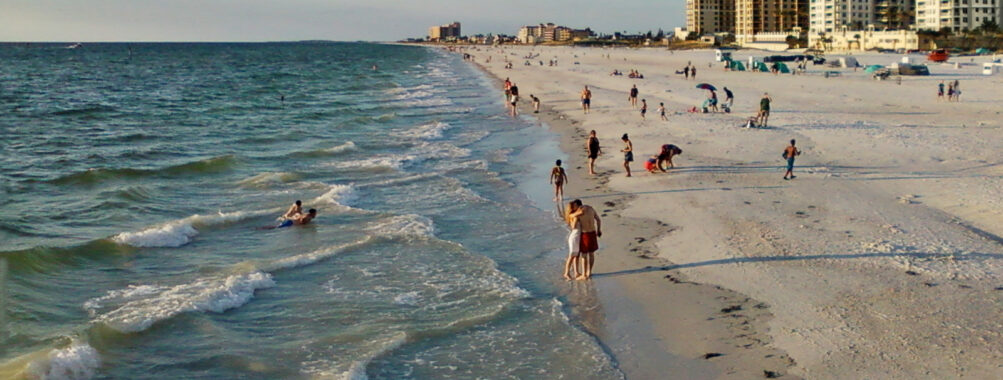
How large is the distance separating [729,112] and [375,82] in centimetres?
4598

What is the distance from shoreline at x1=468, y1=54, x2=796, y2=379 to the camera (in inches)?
370

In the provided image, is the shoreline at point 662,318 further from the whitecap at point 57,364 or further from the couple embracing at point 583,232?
the whitecap at point 57,364

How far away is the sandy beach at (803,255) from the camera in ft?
31.0

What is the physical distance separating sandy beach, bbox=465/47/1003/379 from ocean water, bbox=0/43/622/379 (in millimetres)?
1058

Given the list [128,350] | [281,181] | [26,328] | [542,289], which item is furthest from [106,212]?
[542,289]

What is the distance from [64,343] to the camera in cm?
1041

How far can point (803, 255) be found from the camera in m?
13.0

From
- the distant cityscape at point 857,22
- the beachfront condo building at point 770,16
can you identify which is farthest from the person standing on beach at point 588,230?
the beachfront condo building at point 770,16

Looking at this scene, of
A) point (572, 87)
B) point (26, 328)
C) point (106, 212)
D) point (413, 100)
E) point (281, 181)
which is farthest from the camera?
point (572, 87)

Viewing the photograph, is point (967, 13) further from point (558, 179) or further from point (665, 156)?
point (558, 179)

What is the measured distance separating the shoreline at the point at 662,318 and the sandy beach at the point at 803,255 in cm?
3

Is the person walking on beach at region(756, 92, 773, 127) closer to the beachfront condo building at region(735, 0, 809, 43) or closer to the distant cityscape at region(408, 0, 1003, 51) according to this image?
the distant cityscape at region(408, 0, 1003, 51)

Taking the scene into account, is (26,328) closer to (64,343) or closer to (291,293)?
(64,343)

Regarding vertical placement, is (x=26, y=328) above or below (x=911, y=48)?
below
